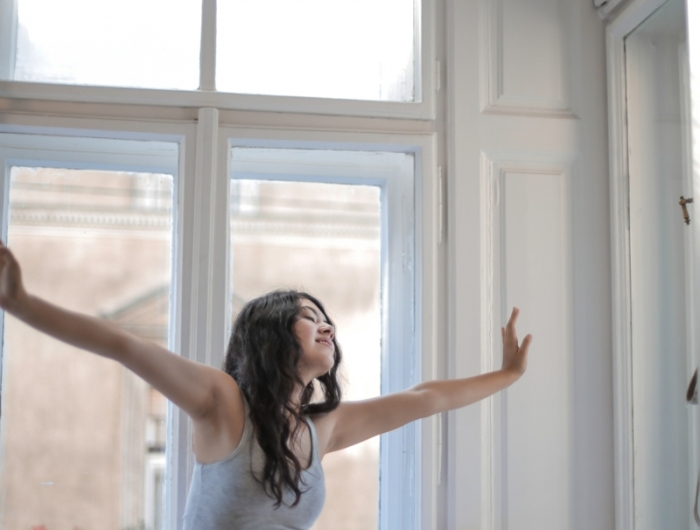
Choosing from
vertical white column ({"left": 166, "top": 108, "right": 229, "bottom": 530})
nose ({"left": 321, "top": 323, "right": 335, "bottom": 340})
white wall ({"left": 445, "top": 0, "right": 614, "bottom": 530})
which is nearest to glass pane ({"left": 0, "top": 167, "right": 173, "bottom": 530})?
vertical white column ({"left": 166, "top": 108, "right": 229, "bottom": 530})

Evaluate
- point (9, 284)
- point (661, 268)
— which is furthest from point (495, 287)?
point (9, 284)

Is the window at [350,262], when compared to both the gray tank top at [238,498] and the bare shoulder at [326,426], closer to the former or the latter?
the bare shoulder at [326,426]

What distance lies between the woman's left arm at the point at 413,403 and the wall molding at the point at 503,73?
596mm

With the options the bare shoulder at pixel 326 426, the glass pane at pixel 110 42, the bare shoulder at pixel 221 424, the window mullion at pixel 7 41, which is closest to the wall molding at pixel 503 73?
the glass pane at pixel 110 42

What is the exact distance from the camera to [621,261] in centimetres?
198

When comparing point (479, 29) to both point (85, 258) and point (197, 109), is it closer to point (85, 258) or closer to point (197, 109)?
point (197, 109)

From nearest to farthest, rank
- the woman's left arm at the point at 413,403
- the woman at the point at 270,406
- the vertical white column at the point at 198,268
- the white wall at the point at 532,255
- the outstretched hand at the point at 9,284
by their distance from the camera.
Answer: the outstretched hand at the point at 9,284, the woman at the point at 270,406, the woman's left arm at the point at 413,403, the vertical white column at the point at 198,268, the white wall at the point at 532,255

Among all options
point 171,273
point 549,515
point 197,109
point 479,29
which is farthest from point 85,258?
point 549,515

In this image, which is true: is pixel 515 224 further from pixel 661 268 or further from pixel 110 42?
pixel 110 42

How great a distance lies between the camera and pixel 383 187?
6.81 feet

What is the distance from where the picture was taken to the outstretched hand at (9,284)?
3.73 feet

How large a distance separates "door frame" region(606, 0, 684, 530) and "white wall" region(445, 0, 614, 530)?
31 millimetres

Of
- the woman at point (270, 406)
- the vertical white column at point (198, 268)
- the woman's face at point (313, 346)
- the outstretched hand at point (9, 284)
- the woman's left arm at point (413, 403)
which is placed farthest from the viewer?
the vertical white column at point (198, 268)

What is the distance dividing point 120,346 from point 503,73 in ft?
4.09
